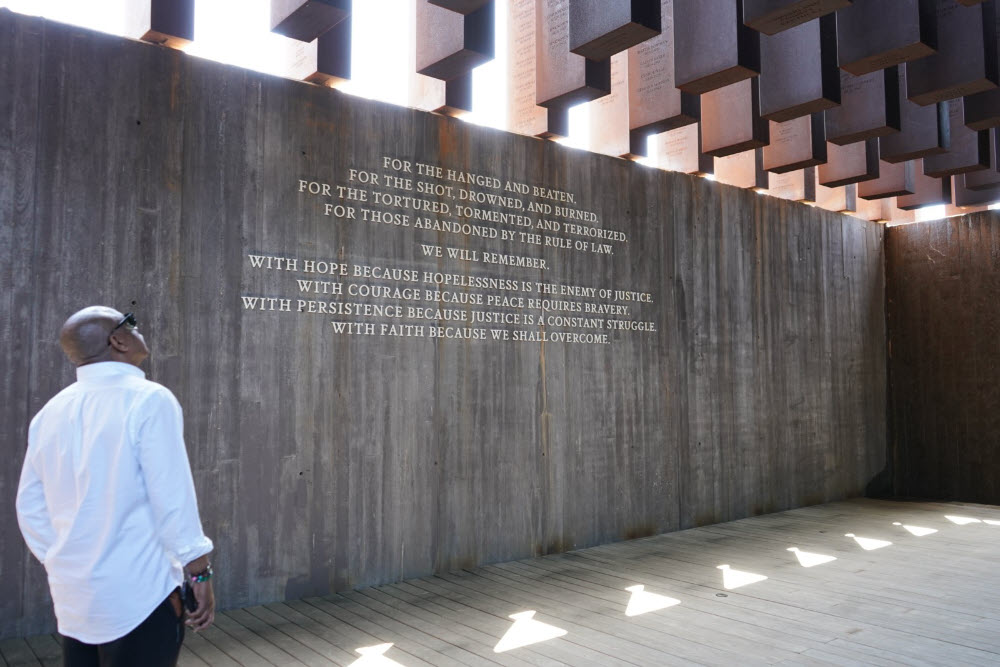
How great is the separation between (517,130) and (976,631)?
13.5ft

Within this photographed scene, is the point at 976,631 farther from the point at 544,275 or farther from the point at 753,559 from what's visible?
the point at 544,275

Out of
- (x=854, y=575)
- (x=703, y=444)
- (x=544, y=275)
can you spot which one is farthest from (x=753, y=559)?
(x=544, y=275)

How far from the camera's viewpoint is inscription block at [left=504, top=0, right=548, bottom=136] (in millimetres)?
5309

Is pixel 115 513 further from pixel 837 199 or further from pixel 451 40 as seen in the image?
pixel 837 199

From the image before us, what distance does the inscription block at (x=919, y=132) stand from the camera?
5434 mm

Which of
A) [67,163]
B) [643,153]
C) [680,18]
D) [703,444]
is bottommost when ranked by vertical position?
[703,444]

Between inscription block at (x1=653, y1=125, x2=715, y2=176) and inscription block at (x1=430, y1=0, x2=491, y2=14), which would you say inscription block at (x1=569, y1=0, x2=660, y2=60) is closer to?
inscription block at (x1=430, y1=0, x2=491, y2=14)

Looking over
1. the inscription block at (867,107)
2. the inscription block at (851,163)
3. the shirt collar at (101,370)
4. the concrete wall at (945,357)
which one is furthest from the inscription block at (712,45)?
the concrete wall at (945,357)

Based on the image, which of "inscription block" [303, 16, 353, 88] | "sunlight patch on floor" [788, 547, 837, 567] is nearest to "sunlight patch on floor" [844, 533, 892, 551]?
"sunlight patch on floor" [788, 547, 837, 567]

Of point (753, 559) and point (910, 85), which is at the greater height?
point (910, 85)

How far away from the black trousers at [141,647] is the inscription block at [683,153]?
5.51m

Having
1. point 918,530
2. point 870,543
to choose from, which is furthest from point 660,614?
point 918,530

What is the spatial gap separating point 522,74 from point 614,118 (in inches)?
35.6

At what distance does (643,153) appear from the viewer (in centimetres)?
605
